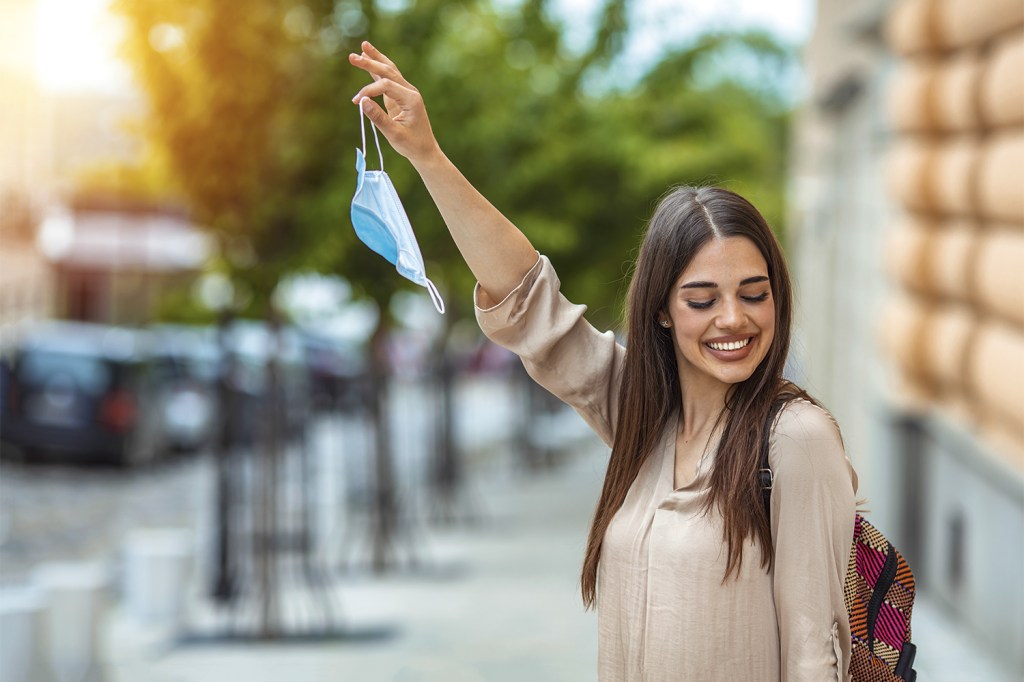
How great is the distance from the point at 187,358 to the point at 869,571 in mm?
19078

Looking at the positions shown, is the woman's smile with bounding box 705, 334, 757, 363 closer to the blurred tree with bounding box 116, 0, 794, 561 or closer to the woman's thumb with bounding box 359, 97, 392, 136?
the woman's thumb with bounding box 359, 97, 392, 136

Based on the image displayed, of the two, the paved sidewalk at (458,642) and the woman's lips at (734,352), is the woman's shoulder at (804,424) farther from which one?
the paved sidewalk at (458,642)

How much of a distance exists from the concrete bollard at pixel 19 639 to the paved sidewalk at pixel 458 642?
1113mm

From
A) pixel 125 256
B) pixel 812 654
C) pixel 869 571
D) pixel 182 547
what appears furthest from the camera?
pixel 125 256

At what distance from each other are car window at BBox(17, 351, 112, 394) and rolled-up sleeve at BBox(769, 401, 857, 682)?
635 inches

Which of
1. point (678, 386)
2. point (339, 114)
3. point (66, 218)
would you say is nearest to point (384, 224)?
point (678, 386)

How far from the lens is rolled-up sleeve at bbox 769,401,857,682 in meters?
2.37

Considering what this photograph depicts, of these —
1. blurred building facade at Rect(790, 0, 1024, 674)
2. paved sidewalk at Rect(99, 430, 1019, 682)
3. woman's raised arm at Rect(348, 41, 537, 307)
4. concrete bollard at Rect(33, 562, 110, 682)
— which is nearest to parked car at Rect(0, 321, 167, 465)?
paved sidewalk at Rect(99, 430, 1019, 682)

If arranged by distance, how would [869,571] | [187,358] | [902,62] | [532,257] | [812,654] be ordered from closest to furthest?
[812,654] → [869,571] → [532,257] → [902,62] → [187,358]

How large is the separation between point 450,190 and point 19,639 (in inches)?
163

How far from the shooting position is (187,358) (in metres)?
20.9

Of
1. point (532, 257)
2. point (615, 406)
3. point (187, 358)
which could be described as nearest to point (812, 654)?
point (615, 406)

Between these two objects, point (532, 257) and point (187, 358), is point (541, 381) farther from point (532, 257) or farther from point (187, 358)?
point (187, 358)

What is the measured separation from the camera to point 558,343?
2742mm
